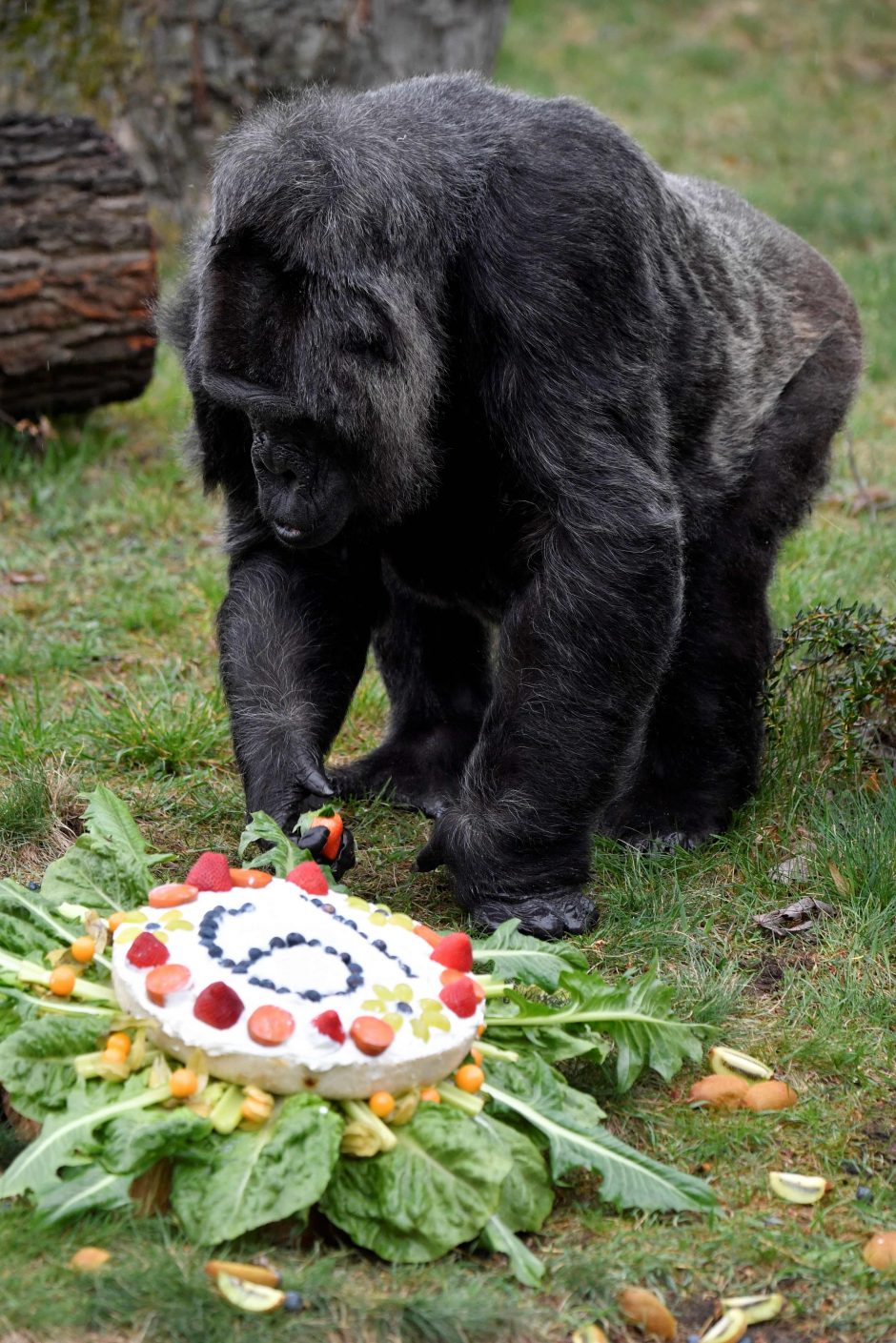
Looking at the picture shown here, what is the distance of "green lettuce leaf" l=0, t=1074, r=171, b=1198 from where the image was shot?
2.82 metres

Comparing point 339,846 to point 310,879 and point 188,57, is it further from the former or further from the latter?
point 188,57

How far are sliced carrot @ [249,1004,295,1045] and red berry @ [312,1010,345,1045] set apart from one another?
0.05 metres

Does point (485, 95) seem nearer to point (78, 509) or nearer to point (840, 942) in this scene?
point (840, 942)

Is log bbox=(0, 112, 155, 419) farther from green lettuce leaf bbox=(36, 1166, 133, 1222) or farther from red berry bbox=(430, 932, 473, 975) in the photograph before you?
green lettuce leaf bbox=(36, 1166, 133, 1222)

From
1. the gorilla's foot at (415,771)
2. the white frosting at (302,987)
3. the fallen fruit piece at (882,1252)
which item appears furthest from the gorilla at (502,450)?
the fallen fruit piece at (882,1252)

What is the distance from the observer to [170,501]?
7430 millimetres

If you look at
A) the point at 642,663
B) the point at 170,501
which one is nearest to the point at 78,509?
the point at 170,501

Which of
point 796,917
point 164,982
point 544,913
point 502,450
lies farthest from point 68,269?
point 164,982

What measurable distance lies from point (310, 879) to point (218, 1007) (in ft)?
2.05

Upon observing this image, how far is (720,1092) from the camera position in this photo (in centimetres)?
345

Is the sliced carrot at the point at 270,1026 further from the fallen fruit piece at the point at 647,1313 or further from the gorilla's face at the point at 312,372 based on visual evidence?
the gorilla's face at the point at 312,372

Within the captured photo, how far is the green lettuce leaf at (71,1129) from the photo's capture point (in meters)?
2.82

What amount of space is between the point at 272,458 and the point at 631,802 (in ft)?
5.82

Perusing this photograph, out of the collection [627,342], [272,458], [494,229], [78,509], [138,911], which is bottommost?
[78,509]
